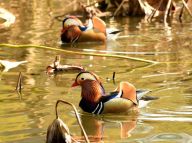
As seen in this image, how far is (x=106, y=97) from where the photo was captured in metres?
7.58

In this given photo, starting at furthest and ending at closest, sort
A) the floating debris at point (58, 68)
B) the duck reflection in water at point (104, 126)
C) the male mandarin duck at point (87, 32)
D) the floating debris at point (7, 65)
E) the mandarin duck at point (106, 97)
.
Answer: the male mandarin duck at point (87, 32) < the floating debris at point (7, 65) < the floating debris at point (58, 68) < the mandarin duck at point (106, 97) < the duck reflection in water at point (104, 126)

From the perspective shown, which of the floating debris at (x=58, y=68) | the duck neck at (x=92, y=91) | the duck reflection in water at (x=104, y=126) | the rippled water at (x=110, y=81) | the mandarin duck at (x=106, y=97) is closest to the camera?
the duck reflection in water at (x=104, y=126)

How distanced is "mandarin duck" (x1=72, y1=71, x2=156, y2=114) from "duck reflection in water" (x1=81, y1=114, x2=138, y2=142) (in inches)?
3.9

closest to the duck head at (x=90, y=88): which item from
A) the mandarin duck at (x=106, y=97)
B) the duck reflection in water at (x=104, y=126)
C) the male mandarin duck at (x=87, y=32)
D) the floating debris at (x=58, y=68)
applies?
the mandarin duck at (x=106, y=97)

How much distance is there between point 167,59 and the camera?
10.7 meters

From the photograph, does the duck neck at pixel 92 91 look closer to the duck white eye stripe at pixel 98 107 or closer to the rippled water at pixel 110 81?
the duck white eye stripe at pixel 98 107

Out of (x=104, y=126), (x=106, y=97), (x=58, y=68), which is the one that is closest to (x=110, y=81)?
(x=58, y=68)

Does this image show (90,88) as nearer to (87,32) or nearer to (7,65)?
(7,65)

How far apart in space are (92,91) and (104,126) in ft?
2.09

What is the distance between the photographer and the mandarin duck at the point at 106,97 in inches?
296

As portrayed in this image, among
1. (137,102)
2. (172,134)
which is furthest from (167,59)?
(172,134)

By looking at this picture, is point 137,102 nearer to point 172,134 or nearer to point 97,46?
point 172,134

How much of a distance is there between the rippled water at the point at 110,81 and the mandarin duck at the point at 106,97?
0.09 metres

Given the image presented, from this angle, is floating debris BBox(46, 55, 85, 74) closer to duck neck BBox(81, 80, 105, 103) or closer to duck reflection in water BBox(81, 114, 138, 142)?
duck neck BBox(81, 80, 105, 103)
